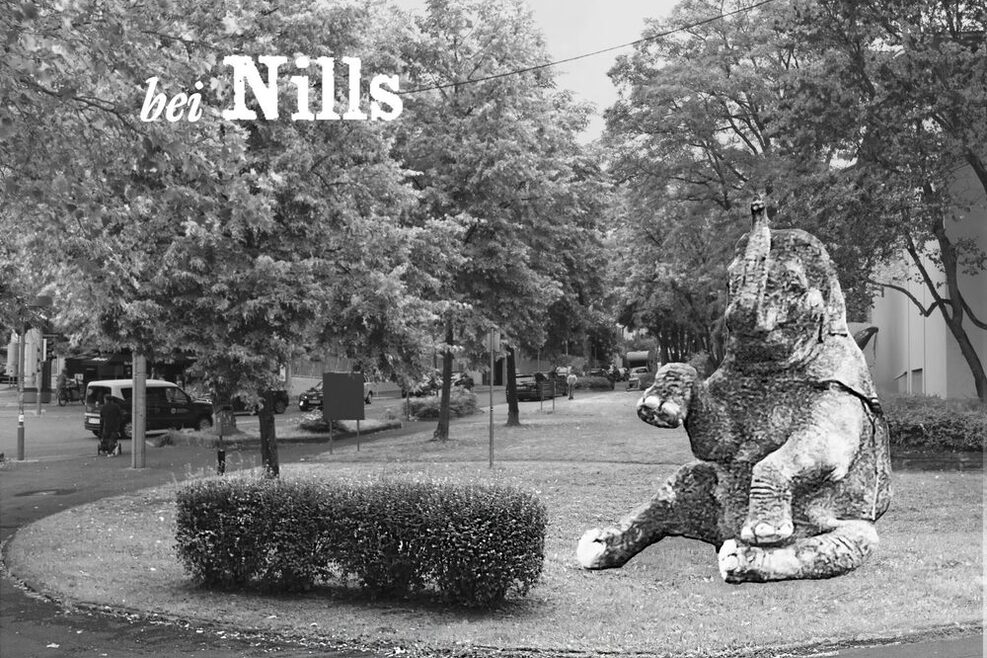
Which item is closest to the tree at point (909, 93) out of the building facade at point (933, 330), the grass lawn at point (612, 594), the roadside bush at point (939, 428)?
the building facade at point (933, 330)

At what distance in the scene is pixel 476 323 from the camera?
27.4 m

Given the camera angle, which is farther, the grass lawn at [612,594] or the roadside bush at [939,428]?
the roadside bush at [939,428]

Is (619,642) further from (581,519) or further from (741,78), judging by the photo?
(741,78)

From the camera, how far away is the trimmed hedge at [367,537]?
1027 cm

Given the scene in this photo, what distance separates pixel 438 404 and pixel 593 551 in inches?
1477

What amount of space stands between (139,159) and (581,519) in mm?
7699

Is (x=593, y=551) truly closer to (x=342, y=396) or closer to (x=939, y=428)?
(x=939, y=428)

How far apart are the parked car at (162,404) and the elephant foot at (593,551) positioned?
103 ft

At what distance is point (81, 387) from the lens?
55.8 metres

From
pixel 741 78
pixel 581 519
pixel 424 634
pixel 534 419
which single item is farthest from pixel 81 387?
pixel 424 634

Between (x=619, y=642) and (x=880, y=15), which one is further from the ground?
(x=880, y=15)

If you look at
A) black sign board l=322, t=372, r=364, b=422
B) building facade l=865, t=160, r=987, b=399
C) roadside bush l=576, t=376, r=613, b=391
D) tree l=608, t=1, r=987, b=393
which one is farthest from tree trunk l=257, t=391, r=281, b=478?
roadside bush l=576, t=376, r=613, b=391

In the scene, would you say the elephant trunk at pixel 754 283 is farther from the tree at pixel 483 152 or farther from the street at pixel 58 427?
the street at pixel 58 427

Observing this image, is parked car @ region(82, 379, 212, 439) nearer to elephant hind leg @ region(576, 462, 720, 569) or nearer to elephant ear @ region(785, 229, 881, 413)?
elephant hind leg @ region(576, 462, 720, 569)
